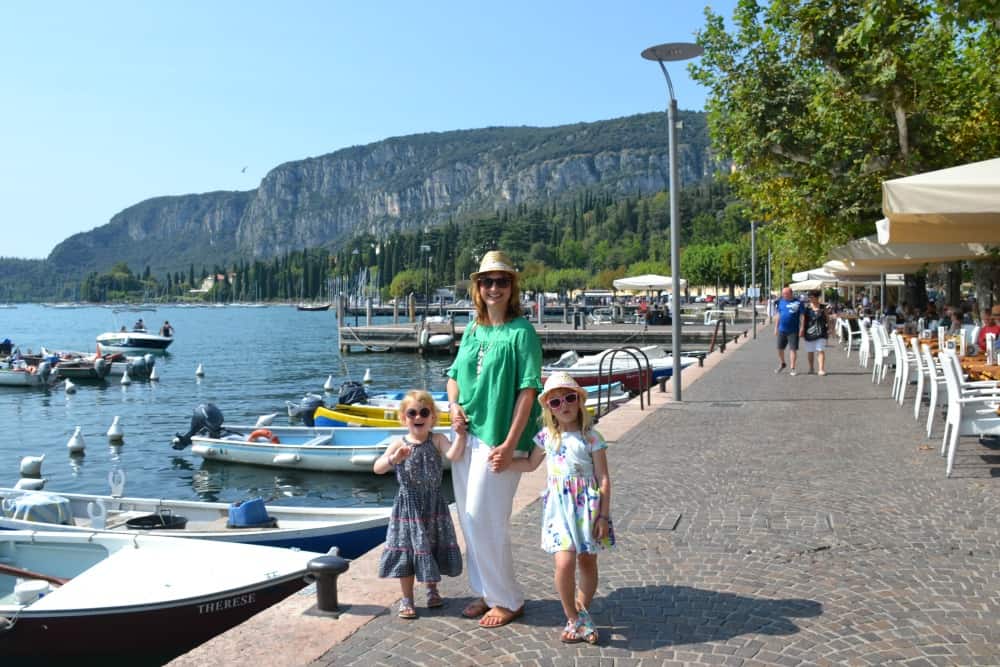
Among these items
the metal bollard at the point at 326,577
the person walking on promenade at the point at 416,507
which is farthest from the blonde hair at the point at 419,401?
the metal bollard at the point at 326,577

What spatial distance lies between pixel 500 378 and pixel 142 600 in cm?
418

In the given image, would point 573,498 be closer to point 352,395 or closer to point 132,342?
point 352,395

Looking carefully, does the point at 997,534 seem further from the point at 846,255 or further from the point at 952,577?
the point at 846,255

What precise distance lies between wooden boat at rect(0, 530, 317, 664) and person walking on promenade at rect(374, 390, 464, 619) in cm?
207

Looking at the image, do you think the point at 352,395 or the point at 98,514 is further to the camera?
the point at 352,395

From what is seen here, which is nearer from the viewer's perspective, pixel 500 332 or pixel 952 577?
pixel 500 332

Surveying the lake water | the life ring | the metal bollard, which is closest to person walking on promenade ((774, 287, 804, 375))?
the lake water

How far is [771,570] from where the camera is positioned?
5.04 metres

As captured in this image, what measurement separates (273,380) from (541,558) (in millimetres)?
37234

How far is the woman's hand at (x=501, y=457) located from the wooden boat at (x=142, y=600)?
276 centimetres

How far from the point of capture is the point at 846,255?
15.6 m

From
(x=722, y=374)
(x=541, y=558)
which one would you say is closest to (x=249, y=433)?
(x=722, y=374)

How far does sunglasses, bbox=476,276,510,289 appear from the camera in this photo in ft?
13.7

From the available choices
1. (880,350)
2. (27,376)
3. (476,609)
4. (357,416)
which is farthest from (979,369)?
(27,376)
